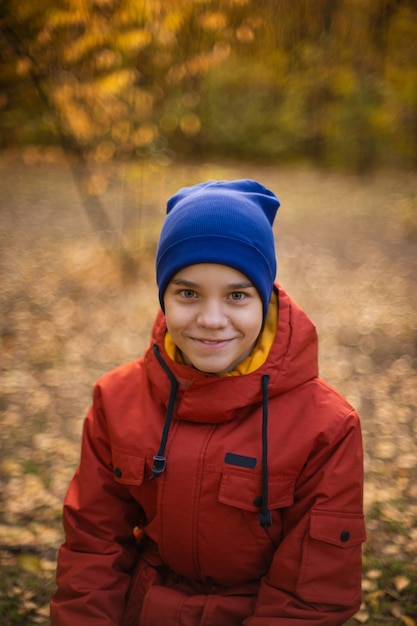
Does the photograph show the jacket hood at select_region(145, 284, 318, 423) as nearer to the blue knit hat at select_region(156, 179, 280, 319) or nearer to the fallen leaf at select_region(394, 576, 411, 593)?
the blue knit hat at select_region(156, 179, 280, 319)

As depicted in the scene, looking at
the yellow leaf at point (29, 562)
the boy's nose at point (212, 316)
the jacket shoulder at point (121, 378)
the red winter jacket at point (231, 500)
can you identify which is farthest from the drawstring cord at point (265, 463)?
the yellow leaf at point (29, 562)

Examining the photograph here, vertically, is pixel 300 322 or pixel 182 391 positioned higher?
pixel 300 322

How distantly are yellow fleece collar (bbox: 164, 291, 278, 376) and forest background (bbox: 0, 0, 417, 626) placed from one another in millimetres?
1510

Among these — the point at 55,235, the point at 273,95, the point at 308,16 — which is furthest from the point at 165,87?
the point at 273,95

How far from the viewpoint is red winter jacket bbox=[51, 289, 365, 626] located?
1.69m

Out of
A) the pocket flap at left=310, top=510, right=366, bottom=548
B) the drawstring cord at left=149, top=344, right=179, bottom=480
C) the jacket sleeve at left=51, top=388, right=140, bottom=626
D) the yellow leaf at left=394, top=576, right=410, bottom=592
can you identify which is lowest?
the yellow leaf at left=394, top=576, right=410, bottom=592

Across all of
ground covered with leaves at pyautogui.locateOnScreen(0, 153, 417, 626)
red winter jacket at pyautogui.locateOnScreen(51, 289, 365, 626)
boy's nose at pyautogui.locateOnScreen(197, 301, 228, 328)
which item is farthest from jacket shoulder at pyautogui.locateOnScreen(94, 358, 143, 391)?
ground covered with leaves at pyautogui.locateOnScreen(0, 153, 417, 626)

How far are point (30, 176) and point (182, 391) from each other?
1254 centimetres

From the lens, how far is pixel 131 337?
17.5 ft

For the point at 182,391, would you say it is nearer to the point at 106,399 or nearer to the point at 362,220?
the point at 106,399

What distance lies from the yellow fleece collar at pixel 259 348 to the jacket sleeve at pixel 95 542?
34cm

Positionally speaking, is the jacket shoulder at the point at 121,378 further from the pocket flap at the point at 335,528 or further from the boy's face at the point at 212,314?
the pocket flap at the point at 335,528

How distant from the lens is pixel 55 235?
28.2 feet

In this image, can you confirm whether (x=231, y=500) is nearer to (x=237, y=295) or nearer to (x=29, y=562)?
(x=237, y=295)
